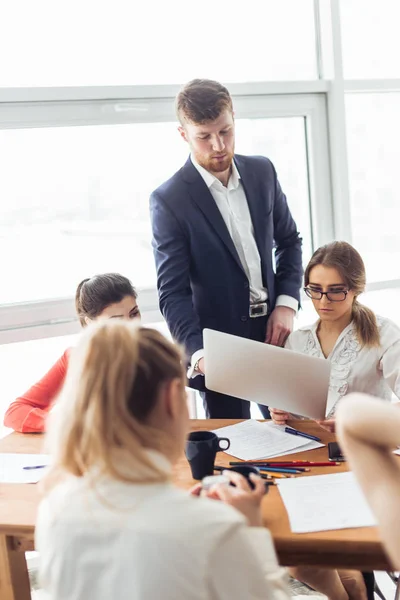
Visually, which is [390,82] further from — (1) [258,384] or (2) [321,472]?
(2) [321,472]

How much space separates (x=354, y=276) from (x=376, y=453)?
1206mm

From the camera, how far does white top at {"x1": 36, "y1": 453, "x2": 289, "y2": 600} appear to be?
1051 mm

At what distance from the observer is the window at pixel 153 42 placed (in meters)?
3.01

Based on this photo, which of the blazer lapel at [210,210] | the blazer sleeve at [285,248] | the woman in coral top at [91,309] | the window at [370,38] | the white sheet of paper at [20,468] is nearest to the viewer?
the white sheet of paper at [20,468]

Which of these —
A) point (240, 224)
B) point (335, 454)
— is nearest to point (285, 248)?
point (240, 224)

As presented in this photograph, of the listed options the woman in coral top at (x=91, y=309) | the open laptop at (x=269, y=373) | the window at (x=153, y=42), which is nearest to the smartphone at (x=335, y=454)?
the open laptop at (x=269, y=373)

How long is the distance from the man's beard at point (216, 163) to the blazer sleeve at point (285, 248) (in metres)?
0.27

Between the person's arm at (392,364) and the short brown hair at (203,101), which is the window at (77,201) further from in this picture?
the person's arm at (392,364)

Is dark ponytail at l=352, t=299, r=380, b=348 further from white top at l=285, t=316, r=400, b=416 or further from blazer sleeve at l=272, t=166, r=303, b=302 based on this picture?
blazer sleeve at l=272, t=166, r=303, b=302

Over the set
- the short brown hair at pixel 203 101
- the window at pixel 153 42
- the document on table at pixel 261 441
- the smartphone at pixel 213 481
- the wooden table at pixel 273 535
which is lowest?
the wooden table at pixel 273 535

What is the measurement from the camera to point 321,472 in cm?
169

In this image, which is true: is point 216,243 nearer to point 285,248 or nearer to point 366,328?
point 285,248

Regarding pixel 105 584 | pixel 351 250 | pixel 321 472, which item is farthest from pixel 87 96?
pixel 105 584

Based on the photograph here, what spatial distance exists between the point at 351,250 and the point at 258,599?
1.36 metres
